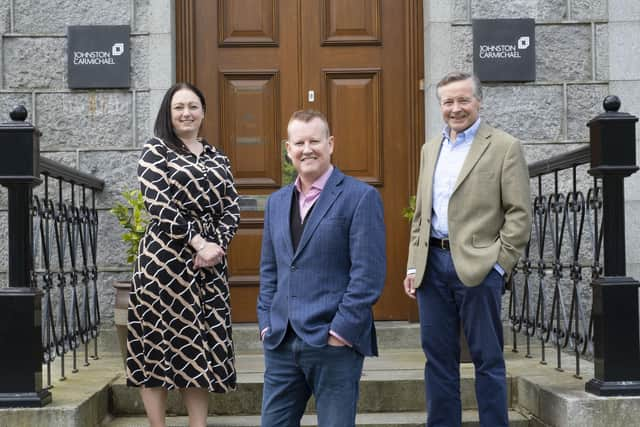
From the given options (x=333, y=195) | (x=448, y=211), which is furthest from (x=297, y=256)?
(x=448, y=211)

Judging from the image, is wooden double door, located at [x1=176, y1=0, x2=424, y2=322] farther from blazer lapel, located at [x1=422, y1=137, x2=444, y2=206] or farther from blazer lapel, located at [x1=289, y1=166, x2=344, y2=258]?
blazer lapel, located at [x1=289, y1=166, x2=344, y2=258]

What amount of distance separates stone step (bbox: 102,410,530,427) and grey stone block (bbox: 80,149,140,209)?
70.3 inches

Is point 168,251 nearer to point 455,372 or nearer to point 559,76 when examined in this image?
point 455,372

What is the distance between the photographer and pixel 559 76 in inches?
251

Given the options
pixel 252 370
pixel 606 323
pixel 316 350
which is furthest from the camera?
pixel 252 370

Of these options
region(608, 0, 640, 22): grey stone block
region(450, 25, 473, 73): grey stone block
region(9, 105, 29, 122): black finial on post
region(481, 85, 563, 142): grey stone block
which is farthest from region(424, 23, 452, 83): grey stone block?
region(9, 105, 29, 122): black finial on post

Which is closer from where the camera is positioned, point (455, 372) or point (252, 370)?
point (455, 372)

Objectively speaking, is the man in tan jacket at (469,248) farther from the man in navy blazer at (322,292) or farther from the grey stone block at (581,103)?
the grey stone block at (581,103)

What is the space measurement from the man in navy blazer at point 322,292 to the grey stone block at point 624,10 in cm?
372

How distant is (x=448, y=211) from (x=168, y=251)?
130 cm

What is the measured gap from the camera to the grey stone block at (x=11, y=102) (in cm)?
628

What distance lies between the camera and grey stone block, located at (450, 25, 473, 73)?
6336 mm

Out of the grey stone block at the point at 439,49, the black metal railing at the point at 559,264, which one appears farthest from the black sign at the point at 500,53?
the black metal railing at the point at 559,264

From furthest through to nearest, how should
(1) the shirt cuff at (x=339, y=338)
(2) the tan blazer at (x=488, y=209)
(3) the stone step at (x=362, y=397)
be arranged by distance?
(3) the stone step at (x=362, y=397) → (2) the tan blazer at (x=488, y=209) → (1) the shirt cuff at (x=339, y=338)
